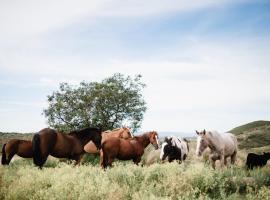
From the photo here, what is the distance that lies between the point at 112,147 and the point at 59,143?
7.56 ft

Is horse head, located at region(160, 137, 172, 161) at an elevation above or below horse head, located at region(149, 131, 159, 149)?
below

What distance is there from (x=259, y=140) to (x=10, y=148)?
1177 inches

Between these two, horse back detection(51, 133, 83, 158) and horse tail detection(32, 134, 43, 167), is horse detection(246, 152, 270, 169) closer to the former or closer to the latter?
horse back detection(51, 133, 83, 158)

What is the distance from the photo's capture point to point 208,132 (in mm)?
15430

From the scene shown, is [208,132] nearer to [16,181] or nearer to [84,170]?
[84,170]

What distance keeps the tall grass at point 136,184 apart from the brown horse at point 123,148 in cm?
287

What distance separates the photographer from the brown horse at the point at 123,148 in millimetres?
14969

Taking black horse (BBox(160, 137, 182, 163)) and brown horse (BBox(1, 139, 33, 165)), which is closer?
black horse (BBox(160, 137, 182, 163))

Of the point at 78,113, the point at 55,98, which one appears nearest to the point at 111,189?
the point at 78,113

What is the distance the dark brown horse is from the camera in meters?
14.5

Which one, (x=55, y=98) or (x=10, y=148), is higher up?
(x=55, y=98)

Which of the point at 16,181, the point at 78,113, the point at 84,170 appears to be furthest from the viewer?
the point at 78,113

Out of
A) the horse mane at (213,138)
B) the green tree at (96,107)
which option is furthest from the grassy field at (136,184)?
the green tree at (96,107)

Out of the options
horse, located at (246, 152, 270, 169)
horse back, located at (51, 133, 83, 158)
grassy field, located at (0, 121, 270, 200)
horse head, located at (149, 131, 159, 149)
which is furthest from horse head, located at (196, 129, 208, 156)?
horse back, located at (51, 133, 83, 158)
